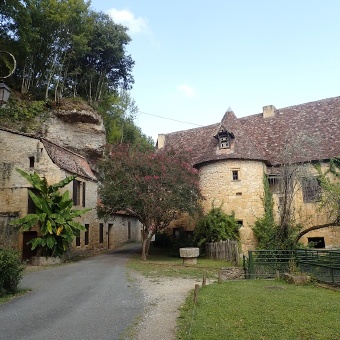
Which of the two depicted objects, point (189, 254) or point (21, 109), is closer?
point (189, 254)

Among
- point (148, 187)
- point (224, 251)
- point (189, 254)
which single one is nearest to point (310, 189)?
point (224, 251)


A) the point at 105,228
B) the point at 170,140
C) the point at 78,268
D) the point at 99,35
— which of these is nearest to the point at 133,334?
the point at 78,268

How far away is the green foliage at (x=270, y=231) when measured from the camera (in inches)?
754

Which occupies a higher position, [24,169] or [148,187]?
[24,169]

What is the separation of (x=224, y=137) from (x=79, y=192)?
11.4m

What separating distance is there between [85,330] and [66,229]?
38.2 ft

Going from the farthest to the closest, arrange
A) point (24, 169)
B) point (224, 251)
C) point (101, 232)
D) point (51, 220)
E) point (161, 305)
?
point (101, 232) < point (24, 169) < point (224, 251) < point (51, 220) < point (161, 305)

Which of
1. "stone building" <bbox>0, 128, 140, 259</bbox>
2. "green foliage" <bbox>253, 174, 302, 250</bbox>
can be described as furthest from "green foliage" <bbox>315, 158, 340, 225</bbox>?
"stone building" <bbox>0, 128, 140, 259</bbox>

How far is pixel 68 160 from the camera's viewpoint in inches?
896

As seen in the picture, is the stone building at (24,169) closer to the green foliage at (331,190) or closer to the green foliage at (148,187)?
the green foliage at (148,187)

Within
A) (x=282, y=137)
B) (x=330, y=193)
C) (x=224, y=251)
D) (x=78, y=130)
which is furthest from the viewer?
(x=78, y=130)

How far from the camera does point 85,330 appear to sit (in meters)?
6.54

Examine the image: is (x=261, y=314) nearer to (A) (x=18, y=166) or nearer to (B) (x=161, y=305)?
(B) (x=161, y=305)

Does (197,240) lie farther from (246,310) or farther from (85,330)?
(85,330)
